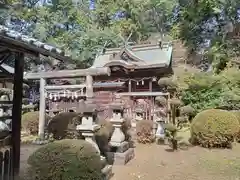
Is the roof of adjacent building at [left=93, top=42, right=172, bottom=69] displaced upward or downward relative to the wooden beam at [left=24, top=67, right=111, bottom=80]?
upward

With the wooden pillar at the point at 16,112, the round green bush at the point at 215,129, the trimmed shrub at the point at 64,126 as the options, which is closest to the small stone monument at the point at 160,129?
the round green bush at the point at 215,129

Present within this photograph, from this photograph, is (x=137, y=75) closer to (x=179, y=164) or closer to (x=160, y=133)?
(x=160, y=133)

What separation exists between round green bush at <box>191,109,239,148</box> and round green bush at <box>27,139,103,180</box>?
5875 mm

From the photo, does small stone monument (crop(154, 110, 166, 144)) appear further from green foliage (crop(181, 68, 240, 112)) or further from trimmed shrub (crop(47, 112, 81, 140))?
trimmed shrub (crop(47, 112, 81, 140))

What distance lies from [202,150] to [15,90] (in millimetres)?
6660

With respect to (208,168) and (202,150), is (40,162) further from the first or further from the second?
(202,150)

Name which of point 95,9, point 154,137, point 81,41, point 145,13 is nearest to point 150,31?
point 145,13

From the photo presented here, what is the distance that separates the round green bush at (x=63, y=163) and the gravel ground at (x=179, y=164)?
1.90 m

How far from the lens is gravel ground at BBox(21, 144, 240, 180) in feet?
21.3

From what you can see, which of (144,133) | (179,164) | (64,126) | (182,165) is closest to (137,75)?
(144,133)

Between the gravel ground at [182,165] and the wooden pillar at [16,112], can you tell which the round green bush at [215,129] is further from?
the wooden pillar at [16,112]

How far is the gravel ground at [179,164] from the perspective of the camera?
6502 millimetres

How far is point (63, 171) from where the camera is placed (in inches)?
173

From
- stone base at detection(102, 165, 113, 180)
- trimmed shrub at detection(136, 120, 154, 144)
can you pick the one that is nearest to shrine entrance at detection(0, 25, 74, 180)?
stone base at detection(102, 165, 113, 180)
